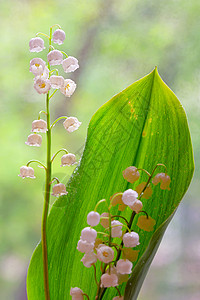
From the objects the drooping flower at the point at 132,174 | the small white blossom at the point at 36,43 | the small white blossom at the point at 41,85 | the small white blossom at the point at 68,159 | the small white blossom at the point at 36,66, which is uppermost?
the small white blossom at the point at 36,43

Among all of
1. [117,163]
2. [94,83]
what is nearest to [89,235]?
[117,163]

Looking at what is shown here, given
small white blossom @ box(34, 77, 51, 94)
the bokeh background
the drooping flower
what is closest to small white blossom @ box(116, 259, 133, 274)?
the drooping flower

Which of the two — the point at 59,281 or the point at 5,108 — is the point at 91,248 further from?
the point at 5,108

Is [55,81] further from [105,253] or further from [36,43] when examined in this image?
[105,253]

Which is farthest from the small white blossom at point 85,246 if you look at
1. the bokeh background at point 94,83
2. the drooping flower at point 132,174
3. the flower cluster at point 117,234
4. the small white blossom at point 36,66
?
the bokeh background at point 94,83

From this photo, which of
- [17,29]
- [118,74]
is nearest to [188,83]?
[118,74]

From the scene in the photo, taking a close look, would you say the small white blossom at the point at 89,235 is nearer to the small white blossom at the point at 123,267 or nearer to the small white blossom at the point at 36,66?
the small white blossom at the point at 123,267
